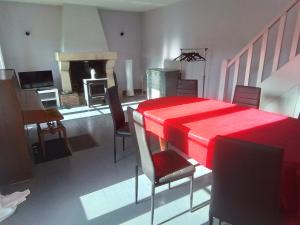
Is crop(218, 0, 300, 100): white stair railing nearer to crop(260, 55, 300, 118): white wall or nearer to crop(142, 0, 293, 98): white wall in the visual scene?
crop(260, 55, 300, 118): white wall

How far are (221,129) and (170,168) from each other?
0.50m

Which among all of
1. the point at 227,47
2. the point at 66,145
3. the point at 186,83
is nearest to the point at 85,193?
the point at 66,145

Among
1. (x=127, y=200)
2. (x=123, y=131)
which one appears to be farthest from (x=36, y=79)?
(x=127, y=200)

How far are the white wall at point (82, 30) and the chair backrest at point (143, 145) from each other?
4.68m

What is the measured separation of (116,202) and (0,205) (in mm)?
1041

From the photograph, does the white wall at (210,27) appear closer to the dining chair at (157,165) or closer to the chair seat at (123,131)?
the chair seat at (123,131)

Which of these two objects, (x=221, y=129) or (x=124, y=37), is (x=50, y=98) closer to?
(x=124, y=37)

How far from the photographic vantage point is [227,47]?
159 inches

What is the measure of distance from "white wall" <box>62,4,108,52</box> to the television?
79 centimetres

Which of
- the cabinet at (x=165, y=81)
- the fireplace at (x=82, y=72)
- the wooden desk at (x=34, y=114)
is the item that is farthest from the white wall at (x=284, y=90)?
the fireplace at (x=82, y=72)

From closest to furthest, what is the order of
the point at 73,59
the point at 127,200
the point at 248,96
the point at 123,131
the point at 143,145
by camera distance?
the point at 143,145 < the point at 127,200 < the point at 123,131 < the point at 248,96 < the point at 73,59

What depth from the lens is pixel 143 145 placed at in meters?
1.50

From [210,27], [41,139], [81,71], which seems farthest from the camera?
[81,71]

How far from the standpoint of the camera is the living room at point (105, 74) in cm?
194
